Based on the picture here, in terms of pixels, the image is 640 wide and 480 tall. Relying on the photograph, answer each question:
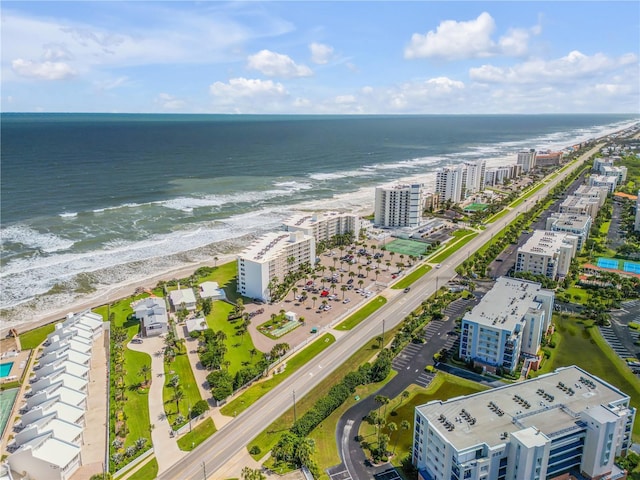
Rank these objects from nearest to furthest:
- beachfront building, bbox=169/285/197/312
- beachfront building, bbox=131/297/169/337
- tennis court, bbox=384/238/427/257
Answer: beachfront building, bbox=131/297/169/337
beachfront building, bbox=169/285/197/312
tennis court, bbox=384/238/427/257

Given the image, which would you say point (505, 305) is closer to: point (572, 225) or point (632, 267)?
point (632, 267)

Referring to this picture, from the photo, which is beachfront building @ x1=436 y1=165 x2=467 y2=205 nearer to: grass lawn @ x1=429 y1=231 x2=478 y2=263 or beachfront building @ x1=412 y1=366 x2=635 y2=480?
grass lawn @ x1=429 y1=231 x2=478 y2=263

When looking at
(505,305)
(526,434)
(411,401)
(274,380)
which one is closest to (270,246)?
(274,380)

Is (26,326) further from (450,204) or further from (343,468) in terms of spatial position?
(450,204)

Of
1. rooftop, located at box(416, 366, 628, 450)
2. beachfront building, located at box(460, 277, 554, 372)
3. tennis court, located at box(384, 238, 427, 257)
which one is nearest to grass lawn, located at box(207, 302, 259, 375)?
rooftop, located at box(416, 366, 628, 450)

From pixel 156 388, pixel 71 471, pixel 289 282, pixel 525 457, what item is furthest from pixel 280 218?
pixel 525 457

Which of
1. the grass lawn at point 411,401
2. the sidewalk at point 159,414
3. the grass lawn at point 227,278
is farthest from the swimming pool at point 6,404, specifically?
the grass lawn at point 411,401

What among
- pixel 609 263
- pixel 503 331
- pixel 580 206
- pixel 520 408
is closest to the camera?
pixel 520 408
